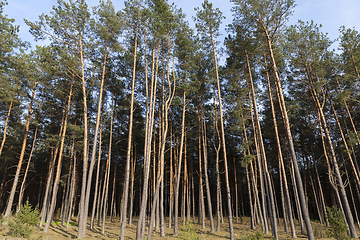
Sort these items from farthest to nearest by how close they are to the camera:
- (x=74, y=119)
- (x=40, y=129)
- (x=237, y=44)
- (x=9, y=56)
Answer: (x=40, y=129) < (x=74, y=119) < (x=9, y=56) < (x=237, y=44)

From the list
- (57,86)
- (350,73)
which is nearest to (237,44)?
(350,73)

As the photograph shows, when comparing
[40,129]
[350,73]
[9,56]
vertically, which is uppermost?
[9,56]

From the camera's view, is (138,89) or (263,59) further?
(138,89)

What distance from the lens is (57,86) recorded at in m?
14.7

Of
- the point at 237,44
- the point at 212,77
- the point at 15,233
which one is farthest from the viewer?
the point at 212,77

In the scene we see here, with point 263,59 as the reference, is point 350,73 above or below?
below

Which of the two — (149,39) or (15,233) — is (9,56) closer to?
(149,39)

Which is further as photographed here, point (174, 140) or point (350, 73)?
point (174, 140)

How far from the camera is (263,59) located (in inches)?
546

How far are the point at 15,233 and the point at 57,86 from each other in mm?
9780

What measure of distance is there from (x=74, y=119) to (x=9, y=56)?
624 centimetres

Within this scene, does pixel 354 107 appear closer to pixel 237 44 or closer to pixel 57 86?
pixel 237 44

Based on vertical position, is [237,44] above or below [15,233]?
above

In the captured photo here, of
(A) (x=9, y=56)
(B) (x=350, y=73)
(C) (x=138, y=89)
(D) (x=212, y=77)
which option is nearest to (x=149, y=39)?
(C) (x=138, y=89)
